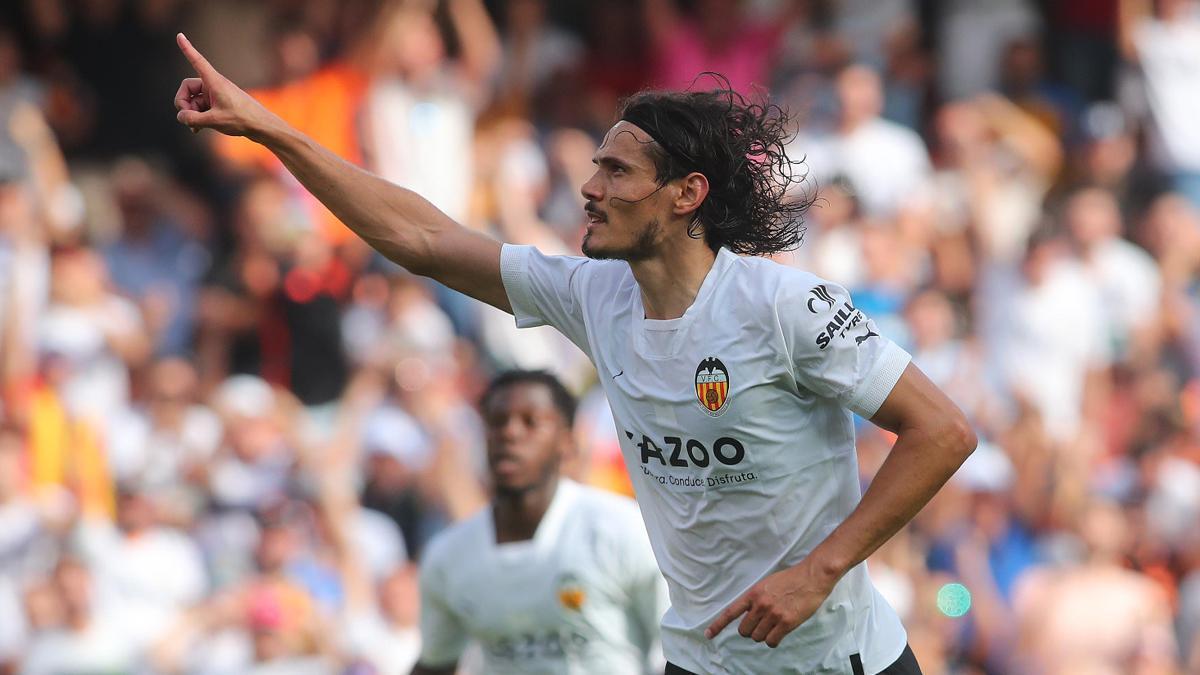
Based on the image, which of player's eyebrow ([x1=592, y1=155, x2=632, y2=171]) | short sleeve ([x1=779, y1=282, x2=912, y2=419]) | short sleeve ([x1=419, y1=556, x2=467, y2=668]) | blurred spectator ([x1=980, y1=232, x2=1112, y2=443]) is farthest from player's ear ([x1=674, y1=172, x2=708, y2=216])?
blurred spectator ([x1=980, y1=232, x2=1112, y2=443])

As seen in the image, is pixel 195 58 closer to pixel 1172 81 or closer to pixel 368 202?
pixel 368 202

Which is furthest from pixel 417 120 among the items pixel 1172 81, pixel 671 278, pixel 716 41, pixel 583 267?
pixel 671 278

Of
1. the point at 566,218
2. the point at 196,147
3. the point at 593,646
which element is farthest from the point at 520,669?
the point at 196,147

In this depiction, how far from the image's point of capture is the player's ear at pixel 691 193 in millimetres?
4547

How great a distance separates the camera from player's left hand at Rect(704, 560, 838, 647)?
13.6ft

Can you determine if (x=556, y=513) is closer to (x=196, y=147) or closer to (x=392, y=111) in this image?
(x=392, y=111)

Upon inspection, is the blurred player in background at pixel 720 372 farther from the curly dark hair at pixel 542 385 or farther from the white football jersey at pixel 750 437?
the curly dark hair at pixel 542 385

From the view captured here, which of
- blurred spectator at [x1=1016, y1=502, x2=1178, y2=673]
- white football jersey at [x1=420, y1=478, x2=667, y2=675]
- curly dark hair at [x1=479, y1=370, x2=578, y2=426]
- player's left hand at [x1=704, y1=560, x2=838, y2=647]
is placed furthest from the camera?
blurred spectator at [x1=1016, y1=502, x2=1178, y2=673]

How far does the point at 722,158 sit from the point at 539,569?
2.34m

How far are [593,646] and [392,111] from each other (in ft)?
19.5

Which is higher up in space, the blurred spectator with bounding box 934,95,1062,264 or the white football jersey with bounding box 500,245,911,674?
the blurred spectator with bounding box 934,95,1062,264

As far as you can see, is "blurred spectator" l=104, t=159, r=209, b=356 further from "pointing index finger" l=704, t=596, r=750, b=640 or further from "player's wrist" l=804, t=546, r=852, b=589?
"player's wrist" l=804, t=546, r=852, b=589

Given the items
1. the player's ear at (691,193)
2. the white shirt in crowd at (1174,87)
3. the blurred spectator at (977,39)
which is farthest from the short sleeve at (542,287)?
the blurred spectator at (977,39)

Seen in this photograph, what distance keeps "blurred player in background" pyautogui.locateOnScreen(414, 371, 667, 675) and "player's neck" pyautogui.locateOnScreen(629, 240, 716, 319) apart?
192cm
